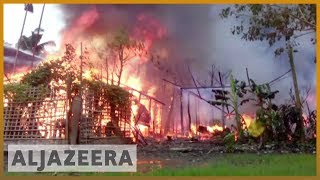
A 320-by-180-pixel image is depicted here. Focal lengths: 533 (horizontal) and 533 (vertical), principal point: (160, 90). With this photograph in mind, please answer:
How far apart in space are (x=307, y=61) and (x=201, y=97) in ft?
7.68

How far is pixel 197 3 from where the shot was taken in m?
9.65

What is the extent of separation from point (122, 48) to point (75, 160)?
261cm

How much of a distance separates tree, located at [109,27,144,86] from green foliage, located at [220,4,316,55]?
77.8 inches

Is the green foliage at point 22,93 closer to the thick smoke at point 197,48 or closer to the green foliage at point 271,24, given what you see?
the thick smoke at point 197,48

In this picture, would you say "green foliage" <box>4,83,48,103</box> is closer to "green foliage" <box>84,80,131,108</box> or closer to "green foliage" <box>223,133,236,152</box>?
"green foliage" <box>84,80,131,108</box>

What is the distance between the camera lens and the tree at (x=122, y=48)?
1062cm

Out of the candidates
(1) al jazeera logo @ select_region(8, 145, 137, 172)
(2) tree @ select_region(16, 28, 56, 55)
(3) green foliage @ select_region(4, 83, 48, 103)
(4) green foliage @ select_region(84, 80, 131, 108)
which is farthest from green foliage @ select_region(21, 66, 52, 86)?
(1) al jazeera logo @ select_region(8, 145, 137, 172)

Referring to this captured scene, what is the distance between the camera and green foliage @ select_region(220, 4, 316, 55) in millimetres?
10578

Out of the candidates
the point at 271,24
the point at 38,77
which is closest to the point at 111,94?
the point at 38,77

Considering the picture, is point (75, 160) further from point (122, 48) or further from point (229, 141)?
point (229, 141)

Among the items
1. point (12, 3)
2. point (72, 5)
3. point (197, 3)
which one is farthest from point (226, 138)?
point (12, 3)

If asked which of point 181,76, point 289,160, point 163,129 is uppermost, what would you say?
point 181,76

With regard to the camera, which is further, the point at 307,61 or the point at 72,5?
the point at 307,61

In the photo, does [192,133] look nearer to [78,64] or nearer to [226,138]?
[226,138]
